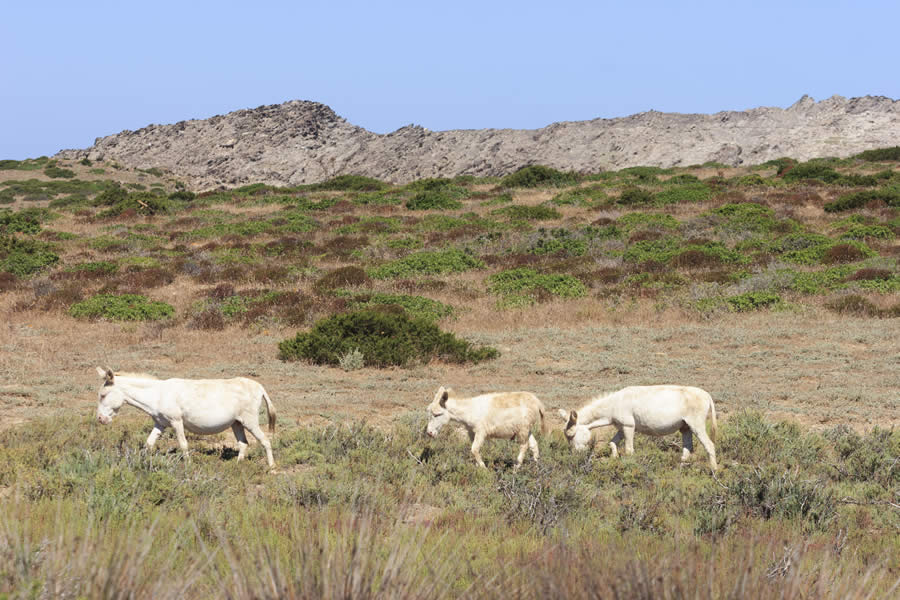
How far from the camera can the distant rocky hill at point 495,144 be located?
64.4 metres

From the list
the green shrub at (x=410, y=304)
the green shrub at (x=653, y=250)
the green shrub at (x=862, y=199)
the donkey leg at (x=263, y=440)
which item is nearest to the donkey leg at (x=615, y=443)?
the donkey leg at (x=263, y=440)

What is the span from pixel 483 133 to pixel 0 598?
238ft

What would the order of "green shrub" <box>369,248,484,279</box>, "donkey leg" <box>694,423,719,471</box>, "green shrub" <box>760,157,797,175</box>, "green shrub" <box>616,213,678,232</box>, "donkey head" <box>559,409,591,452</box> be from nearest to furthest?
"donkey leg" <box>694,423,719,471</box> → "donkey head" <box>559,409,591,452</box> → "green shrub" <box>369,248,484,279</box> → "green shrub" <box>616,213,678,232</box> → "green shrub" <box>760,157,797,175</box>

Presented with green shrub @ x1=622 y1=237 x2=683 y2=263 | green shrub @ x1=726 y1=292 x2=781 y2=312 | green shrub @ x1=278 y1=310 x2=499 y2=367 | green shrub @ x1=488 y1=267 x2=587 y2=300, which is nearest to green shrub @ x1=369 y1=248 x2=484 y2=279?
green shrub @ x1=488 y1=267 x2=587 y2=300

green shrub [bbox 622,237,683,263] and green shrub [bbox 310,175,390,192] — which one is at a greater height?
green shrub [bbox 310,175,390,192]

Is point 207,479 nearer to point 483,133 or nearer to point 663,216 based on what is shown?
point 663,216

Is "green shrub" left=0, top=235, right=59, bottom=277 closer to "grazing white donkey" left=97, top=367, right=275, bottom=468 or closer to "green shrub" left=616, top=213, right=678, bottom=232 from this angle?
"grazing white donkey" left=97, top=367, right=275, bottom=468

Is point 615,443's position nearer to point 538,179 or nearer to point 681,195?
point 681,195

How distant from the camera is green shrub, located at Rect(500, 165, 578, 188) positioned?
51.2 metres

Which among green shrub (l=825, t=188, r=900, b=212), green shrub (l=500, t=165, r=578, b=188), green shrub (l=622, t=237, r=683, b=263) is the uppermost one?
green shrub (l=500, t=165, r=578, b=188)

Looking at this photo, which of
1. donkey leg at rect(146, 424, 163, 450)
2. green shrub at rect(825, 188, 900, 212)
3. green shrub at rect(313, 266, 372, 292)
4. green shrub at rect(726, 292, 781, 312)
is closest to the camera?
donkey leg at rect(146, 424, 163, 450)

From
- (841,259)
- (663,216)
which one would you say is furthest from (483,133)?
(841,259)

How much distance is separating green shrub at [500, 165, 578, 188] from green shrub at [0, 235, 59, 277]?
30.3m

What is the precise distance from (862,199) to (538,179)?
22.9 meters
